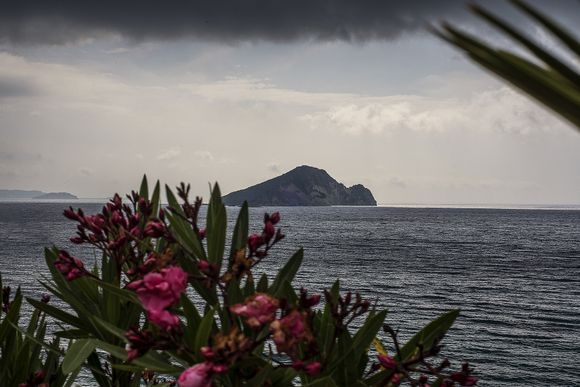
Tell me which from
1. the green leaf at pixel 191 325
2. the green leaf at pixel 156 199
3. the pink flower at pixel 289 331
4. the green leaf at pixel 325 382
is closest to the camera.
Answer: the pink flower at pixel 289 331

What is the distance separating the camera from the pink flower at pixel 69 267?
1.85m

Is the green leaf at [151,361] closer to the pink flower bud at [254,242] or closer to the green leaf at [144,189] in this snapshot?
the pink flower bud at [254,242]

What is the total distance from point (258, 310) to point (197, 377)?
0.56ft

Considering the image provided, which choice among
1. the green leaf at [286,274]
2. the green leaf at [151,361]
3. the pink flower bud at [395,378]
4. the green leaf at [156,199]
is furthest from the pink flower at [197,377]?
the green leaf at [156,199]

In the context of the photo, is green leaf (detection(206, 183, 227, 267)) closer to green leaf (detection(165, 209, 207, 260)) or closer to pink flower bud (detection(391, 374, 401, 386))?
green leaf (detection(165, 209, 207, 260))

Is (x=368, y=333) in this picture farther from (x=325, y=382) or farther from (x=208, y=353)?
(x=208, y=353)

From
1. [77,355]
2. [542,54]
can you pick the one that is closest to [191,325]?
[77,355]

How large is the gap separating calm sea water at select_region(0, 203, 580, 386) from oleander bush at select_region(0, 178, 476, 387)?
51.5 feet

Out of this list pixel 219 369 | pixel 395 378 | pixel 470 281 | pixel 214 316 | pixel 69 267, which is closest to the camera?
pixel 219 369

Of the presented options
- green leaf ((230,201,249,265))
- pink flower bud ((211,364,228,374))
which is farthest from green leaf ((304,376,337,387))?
green leaf ((230,201,249,265))

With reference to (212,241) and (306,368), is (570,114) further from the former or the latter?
(212,241)

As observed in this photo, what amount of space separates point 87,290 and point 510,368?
121ft

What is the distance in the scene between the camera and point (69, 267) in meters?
1.87

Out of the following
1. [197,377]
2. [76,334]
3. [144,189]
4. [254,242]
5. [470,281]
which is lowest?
[470,281]
